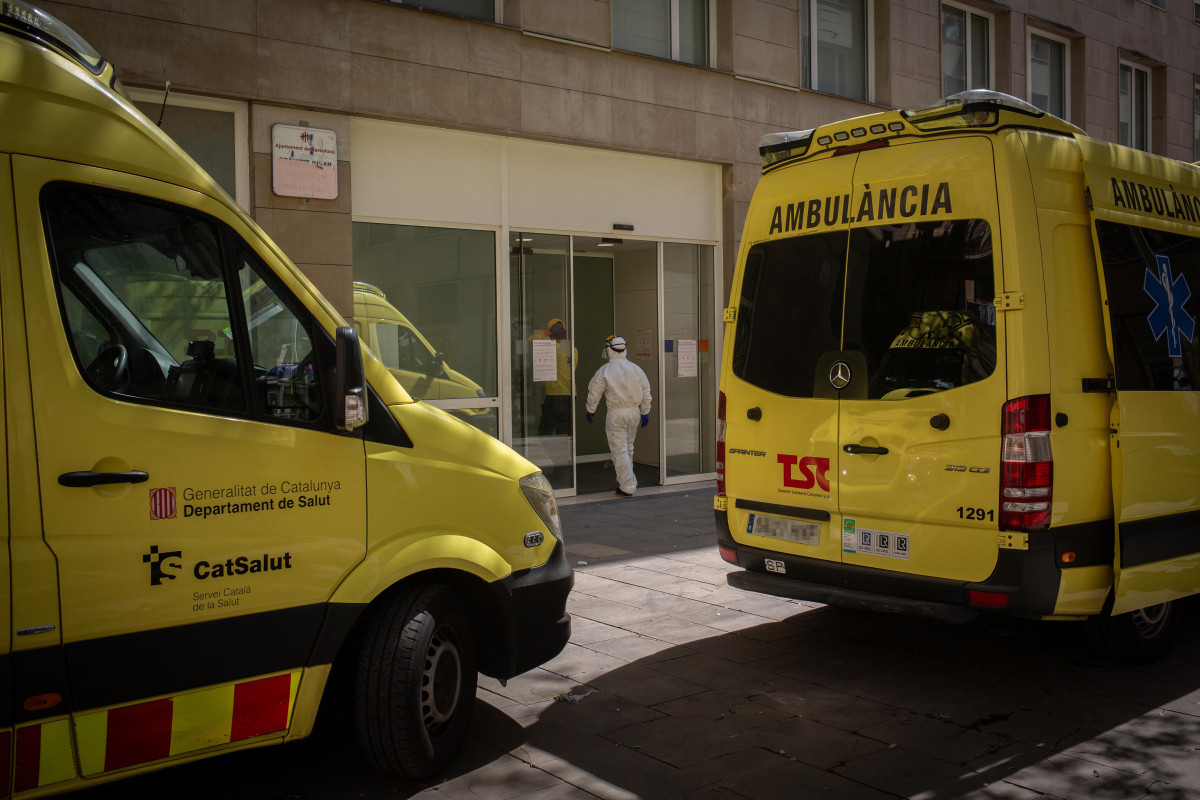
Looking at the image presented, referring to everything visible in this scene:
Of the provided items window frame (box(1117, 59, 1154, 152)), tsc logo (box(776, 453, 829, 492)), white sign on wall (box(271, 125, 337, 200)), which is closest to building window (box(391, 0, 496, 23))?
white sign on wall (box(271, 125, 337, 200))

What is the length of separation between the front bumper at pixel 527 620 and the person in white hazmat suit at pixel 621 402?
24.6ft

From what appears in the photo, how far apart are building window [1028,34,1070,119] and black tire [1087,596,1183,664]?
14.5 meters

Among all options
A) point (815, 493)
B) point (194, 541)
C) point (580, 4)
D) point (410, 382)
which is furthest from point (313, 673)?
point (580, 4)

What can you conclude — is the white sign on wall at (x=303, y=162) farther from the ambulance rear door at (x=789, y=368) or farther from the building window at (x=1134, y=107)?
the building window at (x=1134, y=107)

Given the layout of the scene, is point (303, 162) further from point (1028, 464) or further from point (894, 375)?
point (1028, 464)

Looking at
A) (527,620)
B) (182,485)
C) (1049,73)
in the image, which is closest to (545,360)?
(527,620)

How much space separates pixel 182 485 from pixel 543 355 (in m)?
8.29

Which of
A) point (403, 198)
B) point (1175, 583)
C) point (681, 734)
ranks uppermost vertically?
point (403, 198)

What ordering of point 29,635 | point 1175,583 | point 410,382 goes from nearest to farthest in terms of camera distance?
point 29,635, point 1175,583, point 410,382

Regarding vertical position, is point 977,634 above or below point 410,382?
below

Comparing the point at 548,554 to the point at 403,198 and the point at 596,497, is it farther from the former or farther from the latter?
the point at 596,497

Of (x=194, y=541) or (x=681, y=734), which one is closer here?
(x=194, y=541)

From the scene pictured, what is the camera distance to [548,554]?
4527 millimetres

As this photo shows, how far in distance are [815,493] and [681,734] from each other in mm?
1445
